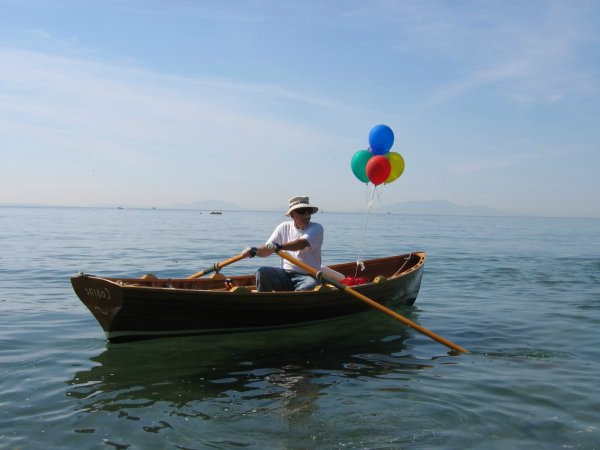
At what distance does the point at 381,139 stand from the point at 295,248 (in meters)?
3.97

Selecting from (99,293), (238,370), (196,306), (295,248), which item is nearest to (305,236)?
(295,248)

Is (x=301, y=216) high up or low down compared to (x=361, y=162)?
down

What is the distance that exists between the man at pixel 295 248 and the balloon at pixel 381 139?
11.0 feet

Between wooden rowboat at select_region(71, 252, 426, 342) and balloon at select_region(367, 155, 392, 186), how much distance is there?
244 centimetres

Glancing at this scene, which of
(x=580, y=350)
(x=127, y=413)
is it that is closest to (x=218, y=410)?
(x=127, y=413)

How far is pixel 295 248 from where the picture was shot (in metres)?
8.21

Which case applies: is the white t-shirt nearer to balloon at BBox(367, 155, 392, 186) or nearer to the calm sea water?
the calm sea water

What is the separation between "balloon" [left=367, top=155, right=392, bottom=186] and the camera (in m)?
11.0

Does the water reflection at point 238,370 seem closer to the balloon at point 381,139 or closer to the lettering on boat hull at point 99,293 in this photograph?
the lettering on boat hull at point 99,293

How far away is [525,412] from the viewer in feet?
18.4

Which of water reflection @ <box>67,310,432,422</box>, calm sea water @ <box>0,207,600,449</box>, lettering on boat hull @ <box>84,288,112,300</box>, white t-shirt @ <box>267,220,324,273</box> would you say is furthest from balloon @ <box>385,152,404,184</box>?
lettering on boat hull @ <box>84,288,112,300</box>

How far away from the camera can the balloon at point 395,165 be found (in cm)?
1139

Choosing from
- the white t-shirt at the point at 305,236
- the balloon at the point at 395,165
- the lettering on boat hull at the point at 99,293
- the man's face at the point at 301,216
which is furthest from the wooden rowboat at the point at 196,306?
the balloon at the point at 395,165

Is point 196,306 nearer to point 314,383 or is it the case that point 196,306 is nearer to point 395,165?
point 314,383
